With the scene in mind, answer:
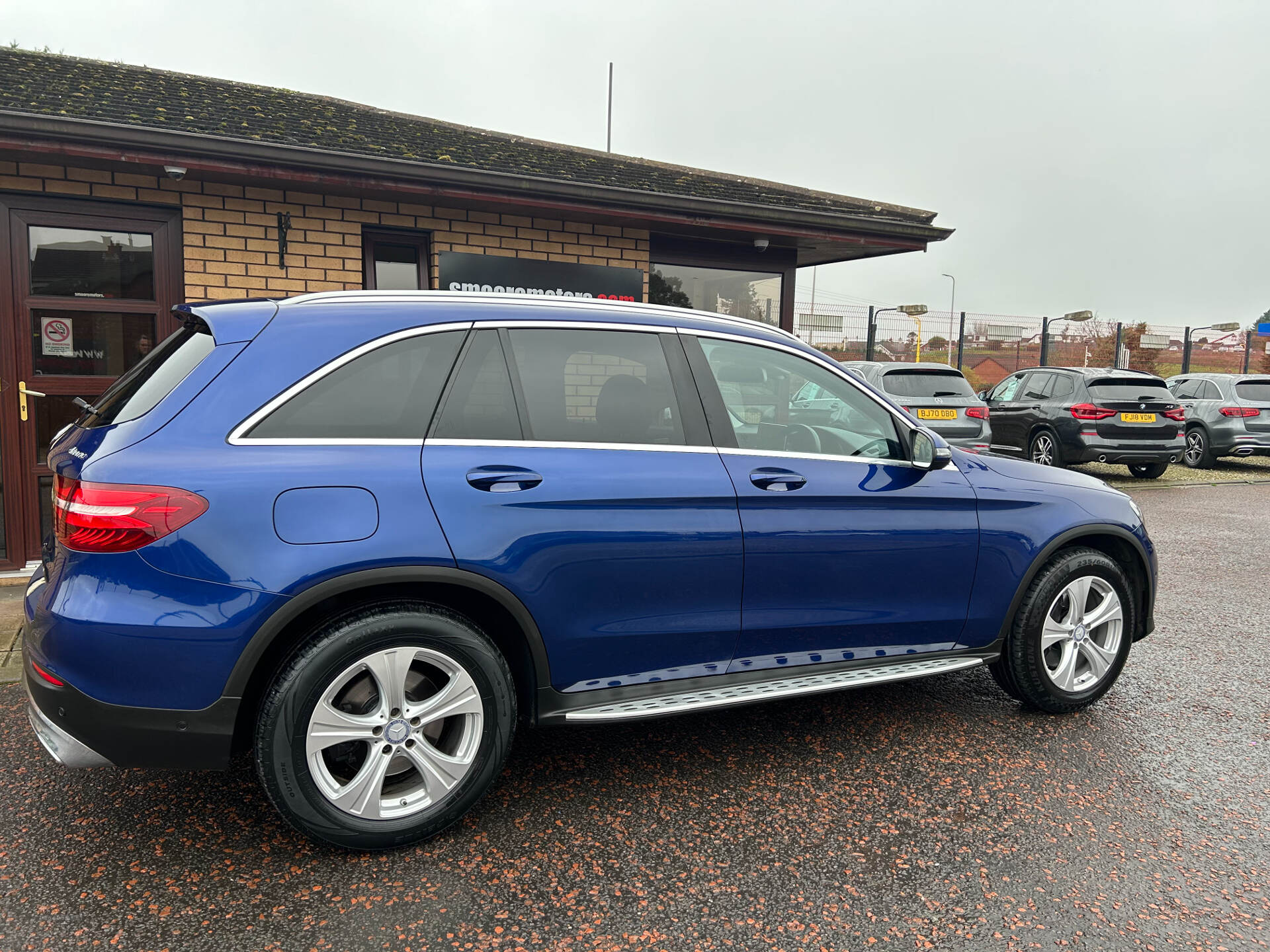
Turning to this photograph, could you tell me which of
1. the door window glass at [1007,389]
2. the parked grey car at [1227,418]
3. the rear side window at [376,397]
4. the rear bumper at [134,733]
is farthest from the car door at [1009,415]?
the rear bumper at [134,733]

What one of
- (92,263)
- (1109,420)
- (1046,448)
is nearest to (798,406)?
(92,263)

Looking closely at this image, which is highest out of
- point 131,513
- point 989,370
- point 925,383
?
point 989,370

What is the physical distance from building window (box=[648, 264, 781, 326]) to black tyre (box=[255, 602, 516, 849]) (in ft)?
19.5

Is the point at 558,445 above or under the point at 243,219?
under

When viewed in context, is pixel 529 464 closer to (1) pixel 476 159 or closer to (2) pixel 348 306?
(2) pixel 348 306

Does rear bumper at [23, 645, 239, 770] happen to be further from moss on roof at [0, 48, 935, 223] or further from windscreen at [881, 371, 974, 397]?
windscreen at [881, 371, 974, 397]

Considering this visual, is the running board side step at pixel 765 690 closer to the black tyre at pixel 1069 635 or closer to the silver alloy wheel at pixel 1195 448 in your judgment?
the black tyre at pixel 1069 635

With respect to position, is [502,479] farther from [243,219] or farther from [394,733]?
[243,219]

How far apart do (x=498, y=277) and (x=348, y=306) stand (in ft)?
15.7

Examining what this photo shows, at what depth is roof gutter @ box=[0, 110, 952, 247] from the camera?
223 inches

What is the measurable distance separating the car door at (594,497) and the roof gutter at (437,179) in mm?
4058

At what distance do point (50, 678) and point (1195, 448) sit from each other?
17.1m

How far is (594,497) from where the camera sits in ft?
9.78

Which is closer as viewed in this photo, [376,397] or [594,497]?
[376,397]
